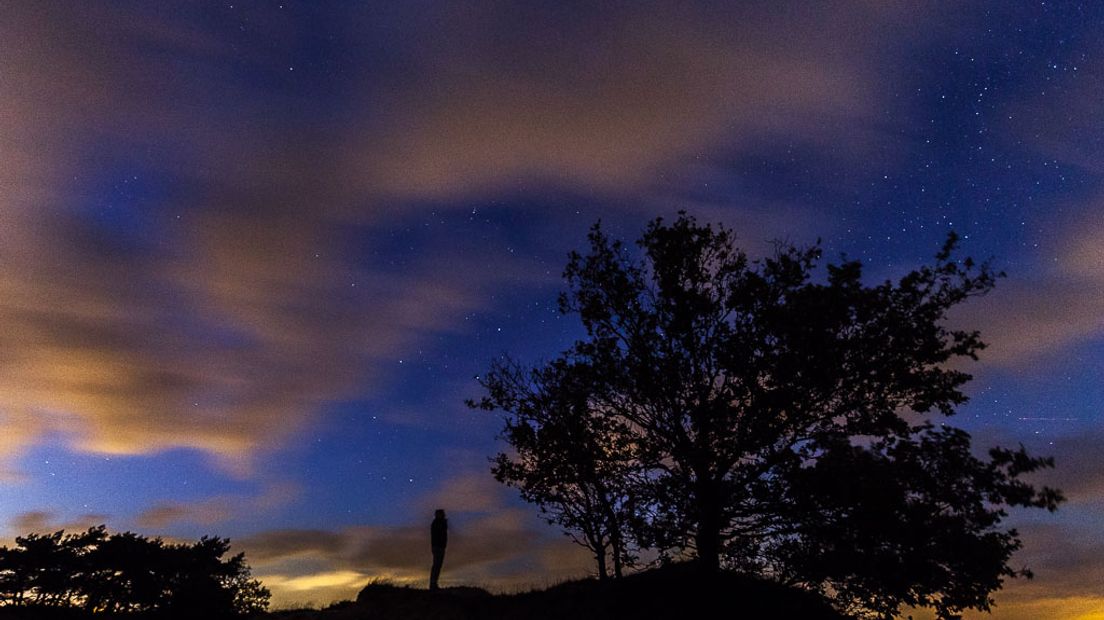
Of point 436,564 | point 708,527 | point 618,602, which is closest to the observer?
point 708,527

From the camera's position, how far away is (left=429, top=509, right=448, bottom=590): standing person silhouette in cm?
2561

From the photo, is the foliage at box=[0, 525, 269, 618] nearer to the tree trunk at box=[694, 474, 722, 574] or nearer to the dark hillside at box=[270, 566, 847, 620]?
the dark hillside at box=[270, 566, 847, 620]

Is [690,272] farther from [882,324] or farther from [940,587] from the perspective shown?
[940,587]

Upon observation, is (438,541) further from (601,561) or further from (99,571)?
(99,571)

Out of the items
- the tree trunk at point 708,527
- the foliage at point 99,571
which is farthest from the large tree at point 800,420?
the foliage at point 99,571

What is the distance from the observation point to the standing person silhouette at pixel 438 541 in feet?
84.0

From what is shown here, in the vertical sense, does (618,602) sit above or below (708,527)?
below

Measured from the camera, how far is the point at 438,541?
25.6m

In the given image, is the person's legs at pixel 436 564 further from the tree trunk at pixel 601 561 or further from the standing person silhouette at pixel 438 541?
the tree trunk at pixel 601 561

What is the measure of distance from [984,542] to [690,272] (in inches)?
452

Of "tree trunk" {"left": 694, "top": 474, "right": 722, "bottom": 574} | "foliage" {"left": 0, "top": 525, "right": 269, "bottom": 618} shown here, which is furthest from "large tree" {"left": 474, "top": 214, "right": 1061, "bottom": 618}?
"foliage" {"left": 0, "top": 525, "right": 269, "bottom": 618}

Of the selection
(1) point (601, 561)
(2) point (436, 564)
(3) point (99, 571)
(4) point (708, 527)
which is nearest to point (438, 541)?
(2) point (436, 564)

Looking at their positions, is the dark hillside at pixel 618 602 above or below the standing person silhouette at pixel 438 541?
below

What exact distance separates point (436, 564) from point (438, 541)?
42.9 inches
